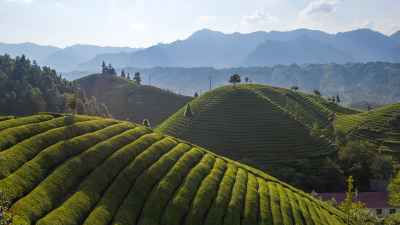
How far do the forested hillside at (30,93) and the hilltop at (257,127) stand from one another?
6038cm

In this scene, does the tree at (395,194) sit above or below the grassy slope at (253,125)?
below

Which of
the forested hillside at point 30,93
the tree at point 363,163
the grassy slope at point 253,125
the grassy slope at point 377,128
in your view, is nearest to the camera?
the tree at point 363,163

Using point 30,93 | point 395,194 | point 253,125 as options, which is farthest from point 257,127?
point 30,93

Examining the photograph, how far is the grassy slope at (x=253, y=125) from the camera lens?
372 ft

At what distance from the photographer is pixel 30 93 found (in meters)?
147

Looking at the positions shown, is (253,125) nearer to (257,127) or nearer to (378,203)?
(257,127)

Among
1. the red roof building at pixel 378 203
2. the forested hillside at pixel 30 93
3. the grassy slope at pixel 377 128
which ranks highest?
the forested hillside at pixel 30 93

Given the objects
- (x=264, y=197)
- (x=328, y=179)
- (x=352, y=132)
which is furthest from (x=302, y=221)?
(x=352, y=132)

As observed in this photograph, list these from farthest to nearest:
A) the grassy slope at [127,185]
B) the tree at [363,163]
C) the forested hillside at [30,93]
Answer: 1. the forested hillside at [30,93]
2. the tree at [363,163]
3. the grassy slope at [127,185]

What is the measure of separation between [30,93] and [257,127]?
13326 centimetres

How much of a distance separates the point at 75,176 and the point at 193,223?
18224 mm

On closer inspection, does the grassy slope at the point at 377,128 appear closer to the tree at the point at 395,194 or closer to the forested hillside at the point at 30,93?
the tree at the point at 395,194

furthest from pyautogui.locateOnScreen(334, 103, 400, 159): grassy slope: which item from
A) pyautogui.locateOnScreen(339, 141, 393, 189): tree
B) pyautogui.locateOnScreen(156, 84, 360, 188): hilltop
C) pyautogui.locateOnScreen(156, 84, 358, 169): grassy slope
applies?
pyautogui.locateOnScreen(339, 141, 393, 189): tree

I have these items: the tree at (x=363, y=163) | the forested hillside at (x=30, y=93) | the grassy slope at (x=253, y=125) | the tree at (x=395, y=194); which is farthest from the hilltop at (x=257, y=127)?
the forested hillside at (x=30, y=93)
